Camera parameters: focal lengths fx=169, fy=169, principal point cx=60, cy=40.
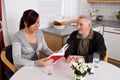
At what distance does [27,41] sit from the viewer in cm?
197

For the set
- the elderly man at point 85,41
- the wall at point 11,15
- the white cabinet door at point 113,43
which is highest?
the wall at point 11,15

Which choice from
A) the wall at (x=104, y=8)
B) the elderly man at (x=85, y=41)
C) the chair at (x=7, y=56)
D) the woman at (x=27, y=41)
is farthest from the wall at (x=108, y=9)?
the chair at (x=7, y=56)

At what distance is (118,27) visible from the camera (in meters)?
3.15

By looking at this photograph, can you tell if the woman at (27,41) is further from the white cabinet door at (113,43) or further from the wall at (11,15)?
the white cabinet door at (113,43)

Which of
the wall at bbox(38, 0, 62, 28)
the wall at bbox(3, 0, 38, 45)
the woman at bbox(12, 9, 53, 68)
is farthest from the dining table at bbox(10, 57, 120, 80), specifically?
the wall at bbox(38, 0, 62, 28)

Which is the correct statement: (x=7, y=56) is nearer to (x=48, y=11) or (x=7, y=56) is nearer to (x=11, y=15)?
(x=11, y=15)

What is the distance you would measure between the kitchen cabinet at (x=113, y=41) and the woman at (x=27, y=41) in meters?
1.63

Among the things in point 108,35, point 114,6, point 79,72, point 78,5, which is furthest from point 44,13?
point 79,72

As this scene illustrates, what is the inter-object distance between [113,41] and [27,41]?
1.98 meters

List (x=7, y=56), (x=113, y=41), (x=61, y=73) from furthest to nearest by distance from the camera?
(x=113, y=41) < (x=7, y=56) < (x=61, y=73)

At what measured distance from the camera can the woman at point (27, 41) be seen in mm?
1808

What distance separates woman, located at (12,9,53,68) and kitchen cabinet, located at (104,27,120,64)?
1629 mm

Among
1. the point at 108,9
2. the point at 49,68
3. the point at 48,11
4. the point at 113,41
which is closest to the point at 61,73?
the point at 49,68

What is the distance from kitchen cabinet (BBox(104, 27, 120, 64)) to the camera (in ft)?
10.7
